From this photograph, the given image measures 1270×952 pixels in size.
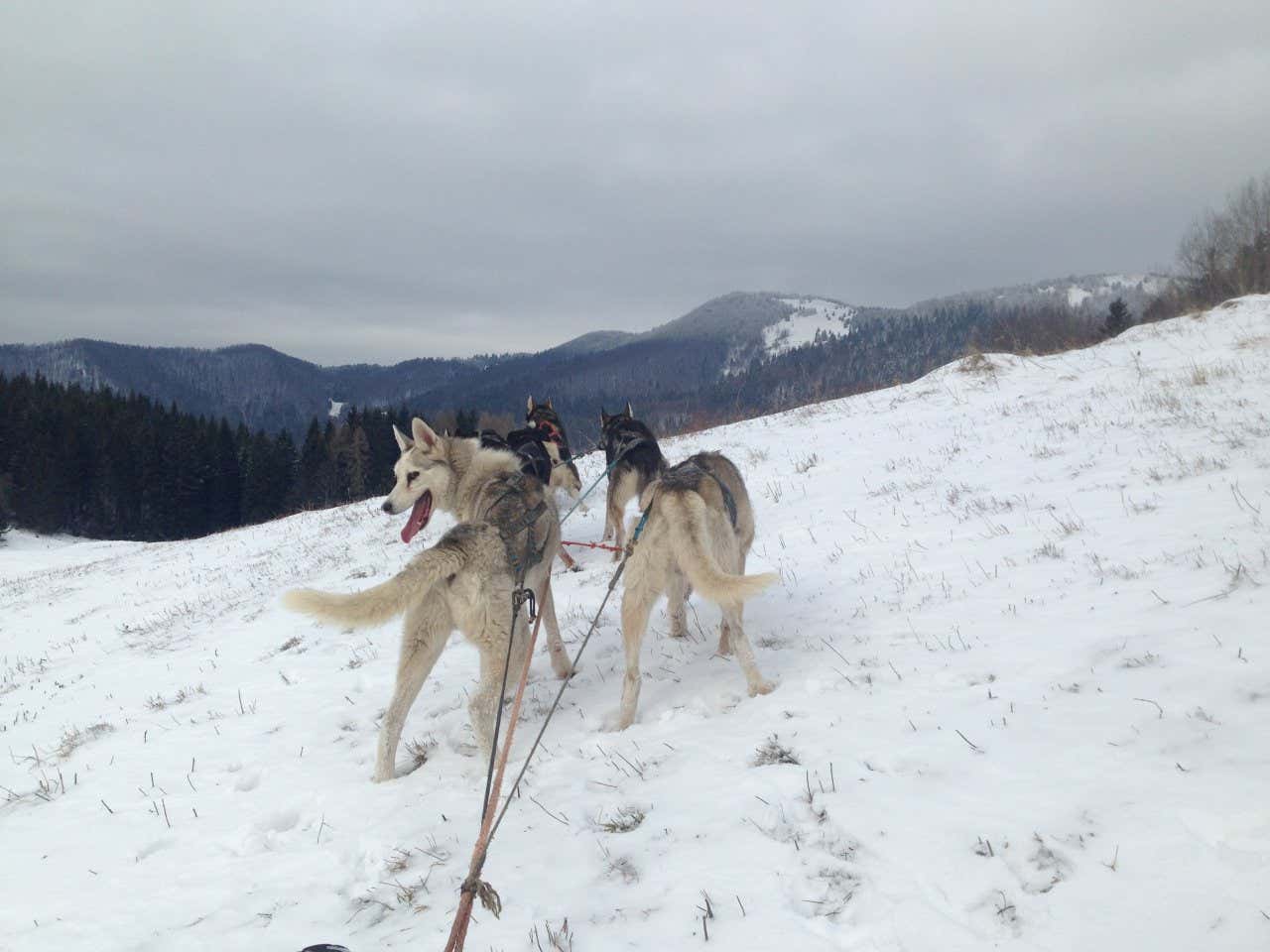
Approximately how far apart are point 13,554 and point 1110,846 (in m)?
44.8

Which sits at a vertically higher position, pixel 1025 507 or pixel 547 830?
pixel 1025 507

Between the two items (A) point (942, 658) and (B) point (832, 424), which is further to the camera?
(B) point (832, 424)

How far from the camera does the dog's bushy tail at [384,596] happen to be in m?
3.91

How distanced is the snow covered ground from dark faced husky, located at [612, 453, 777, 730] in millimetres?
304

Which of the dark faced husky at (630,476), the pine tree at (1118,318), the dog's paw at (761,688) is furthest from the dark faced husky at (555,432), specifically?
the pine tree at (1118,318)

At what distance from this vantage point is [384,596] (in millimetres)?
4164

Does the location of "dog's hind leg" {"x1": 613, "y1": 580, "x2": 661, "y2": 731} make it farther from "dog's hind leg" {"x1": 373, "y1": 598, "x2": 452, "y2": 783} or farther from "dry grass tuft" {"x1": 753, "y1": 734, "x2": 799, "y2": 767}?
"dog's hind leg" {"x1": 373, "y1": 598, "x2": 452, "y2": 783}

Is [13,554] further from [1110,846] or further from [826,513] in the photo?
[1110,846]

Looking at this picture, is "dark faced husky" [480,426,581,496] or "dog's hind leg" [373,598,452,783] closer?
"dog's hind leg" [373,598,452,783]

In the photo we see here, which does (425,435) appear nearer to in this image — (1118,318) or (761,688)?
(761,688)

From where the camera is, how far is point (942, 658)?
4.32 metres

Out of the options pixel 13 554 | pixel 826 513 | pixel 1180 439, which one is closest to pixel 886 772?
pixel 826 513

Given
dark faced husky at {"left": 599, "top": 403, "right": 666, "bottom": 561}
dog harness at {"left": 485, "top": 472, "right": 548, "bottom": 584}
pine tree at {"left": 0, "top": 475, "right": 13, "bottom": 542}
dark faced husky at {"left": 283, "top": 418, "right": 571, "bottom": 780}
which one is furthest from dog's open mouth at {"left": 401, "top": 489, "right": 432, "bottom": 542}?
pine tree at {"left": 0, "top": 475, "right": 13, "bottom": 542}

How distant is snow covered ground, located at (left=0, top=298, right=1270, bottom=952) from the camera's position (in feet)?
8.27
